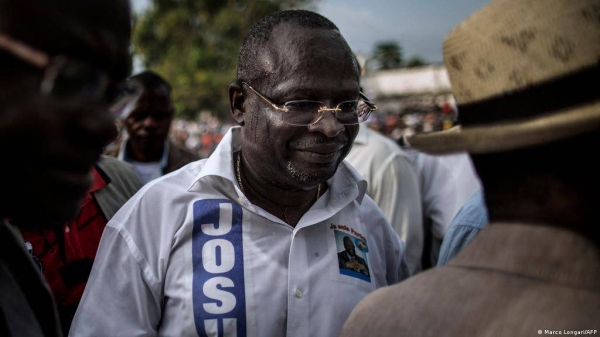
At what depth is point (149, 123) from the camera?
4.53m

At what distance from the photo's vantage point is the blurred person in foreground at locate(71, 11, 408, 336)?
1.97m

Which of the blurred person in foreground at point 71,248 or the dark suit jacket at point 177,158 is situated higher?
the dark suit jacket at point 177,158

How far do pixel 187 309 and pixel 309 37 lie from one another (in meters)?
1.11

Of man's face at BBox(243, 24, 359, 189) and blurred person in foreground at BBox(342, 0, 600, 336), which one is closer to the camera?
blurred person in foreground at BBox(342, 0, 600, 336)

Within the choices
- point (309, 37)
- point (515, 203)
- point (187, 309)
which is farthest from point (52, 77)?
point (309, 37)

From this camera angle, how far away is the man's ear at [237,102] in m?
2.38

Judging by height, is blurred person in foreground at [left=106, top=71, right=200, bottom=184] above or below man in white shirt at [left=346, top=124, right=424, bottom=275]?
above

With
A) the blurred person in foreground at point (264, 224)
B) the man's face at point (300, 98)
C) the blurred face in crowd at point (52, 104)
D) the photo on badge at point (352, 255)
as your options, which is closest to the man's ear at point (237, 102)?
the blurred person in foreground at point (264, 224)

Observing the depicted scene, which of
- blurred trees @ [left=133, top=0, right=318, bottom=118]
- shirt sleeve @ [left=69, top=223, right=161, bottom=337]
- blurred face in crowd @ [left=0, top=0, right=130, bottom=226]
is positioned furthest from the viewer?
blurred trees @ [left=133, top=0, right=318, bottom=118]

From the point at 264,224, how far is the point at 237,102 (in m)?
0.57

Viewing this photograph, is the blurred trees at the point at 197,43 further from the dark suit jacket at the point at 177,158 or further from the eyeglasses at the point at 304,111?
the eyeglasses at the point at 304,111

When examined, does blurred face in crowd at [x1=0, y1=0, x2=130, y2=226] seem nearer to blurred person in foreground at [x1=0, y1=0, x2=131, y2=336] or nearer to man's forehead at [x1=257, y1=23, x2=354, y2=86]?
blurred person in foreground at [x1=0, y1=0, x2=131, y2=336]

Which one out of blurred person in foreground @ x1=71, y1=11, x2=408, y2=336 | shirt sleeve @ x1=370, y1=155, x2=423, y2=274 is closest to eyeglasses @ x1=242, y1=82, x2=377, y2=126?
blurred person in foreground @ x1=71, y1=11, x2=408, y2=336

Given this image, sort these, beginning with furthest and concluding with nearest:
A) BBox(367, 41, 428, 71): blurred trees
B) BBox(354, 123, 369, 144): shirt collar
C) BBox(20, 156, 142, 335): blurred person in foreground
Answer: BBox(367, 41, 428, 71): blurred trees → BBox(354, 123, 369, 144): shirt collar → BBox(20, 156, 142, 335): blurred person in foreground
